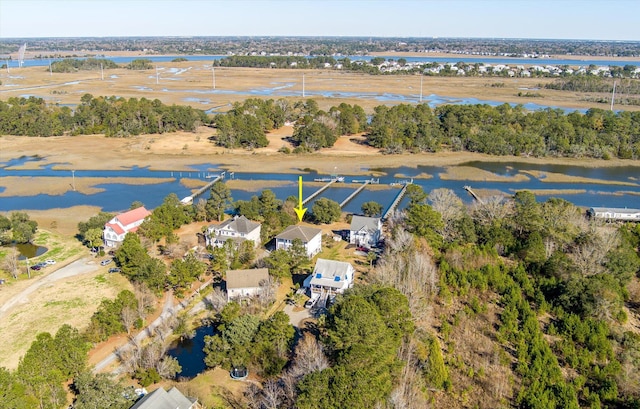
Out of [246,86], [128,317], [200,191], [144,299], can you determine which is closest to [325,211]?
[200,191]

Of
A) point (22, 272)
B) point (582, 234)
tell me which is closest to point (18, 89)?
point (22, 272)

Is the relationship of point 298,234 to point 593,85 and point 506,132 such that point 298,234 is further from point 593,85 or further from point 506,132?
point 593,85

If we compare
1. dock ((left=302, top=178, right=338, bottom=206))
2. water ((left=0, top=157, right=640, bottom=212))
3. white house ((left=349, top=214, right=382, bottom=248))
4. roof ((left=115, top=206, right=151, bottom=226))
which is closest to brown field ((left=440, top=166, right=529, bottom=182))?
water ((left=0, top=157, right=640, bottom=212))

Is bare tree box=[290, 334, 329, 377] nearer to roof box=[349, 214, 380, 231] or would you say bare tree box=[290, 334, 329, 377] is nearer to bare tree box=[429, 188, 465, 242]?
roof box=[349, 214, 380, 231]

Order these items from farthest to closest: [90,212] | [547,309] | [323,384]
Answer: [90,212]
[547,309]
[323,384]

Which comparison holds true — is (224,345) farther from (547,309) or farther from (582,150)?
(582,150)
